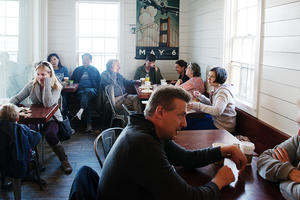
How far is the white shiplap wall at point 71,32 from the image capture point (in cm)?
608

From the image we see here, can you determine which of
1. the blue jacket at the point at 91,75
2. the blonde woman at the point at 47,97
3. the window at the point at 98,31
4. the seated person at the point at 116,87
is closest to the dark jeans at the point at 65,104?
the blue jacket at the point at 91,75

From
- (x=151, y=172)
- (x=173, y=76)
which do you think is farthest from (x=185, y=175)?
(x=173, y=76)

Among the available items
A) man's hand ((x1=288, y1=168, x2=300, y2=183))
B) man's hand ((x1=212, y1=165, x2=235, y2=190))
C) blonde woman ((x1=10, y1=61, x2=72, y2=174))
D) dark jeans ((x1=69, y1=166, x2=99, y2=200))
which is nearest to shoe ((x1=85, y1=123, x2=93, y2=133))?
blonde woman ((x1=10, y1=61, x2=72, y2=174))

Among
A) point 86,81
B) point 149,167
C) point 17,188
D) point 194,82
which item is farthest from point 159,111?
point 86,81

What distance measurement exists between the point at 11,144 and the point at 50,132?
91 cm

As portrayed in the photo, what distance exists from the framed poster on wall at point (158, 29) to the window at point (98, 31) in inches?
18.5

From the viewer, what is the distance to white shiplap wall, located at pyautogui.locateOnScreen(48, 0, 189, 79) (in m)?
6.08

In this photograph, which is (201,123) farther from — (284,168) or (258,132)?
(284,168)

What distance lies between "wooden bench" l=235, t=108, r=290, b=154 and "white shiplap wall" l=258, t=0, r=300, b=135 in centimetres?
6

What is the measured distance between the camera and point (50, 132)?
3639mm

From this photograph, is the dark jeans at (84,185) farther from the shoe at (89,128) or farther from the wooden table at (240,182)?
the shoe at (89,128)

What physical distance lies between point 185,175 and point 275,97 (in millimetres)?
1630

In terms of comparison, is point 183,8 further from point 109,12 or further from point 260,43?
point 260,43

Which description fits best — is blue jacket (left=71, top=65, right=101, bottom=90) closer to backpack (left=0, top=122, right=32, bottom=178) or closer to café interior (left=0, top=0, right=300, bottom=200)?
café interior (left=0, top=0, right=300, bottom=200)
